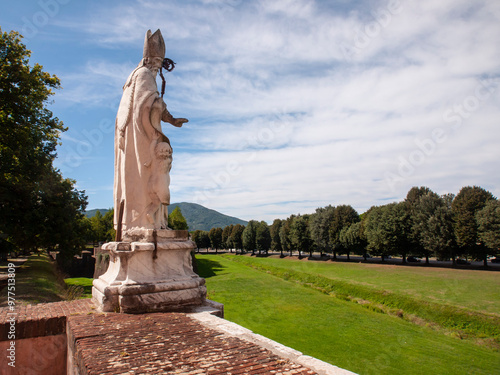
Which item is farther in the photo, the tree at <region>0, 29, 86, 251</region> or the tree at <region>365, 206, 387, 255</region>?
the tree at <region>365, 206, 387, 255</region>

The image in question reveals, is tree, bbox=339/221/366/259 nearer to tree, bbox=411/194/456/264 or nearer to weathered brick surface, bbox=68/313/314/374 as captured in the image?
tree, bbox=411/194/456/264

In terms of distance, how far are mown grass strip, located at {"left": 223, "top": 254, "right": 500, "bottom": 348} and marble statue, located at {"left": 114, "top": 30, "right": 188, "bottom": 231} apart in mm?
15926

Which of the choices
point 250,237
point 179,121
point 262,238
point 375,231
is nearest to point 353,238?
point 375,231

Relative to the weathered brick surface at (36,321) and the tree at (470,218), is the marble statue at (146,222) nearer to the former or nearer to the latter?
the weathered brick surface at (36,321)

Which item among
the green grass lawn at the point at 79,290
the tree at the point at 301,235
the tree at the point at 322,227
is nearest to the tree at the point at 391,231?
the tree at the point at 322,227

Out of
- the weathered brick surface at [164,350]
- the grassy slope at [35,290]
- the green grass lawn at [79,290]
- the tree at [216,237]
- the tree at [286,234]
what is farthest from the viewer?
the tree at [216,237]

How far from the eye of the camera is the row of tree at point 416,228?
110 feet

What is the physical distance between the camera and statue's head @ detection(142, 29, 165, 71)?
242 inches

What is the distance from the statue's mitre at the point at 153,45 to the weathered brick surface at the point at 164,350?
4671 mm

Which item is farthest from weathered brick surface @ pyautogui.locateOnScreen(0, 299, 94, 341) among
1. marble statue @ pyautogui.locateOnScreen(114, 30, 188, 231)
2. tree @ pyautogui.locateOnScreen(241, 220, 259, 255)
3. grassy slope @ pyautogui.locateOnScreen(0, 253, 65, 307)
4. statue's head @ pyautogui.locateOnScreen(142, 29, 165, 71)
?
tree @ pyautogui.locateOnScreen(241, 220, 259, 255)

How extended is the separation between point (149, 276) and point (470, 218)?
37.8 metres

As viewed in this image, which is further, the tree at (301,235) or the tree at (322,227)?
the tree at (301,235)

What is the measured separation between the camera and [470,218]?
33906 mm

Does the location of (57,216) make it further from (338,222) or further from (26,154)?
(338,222)
